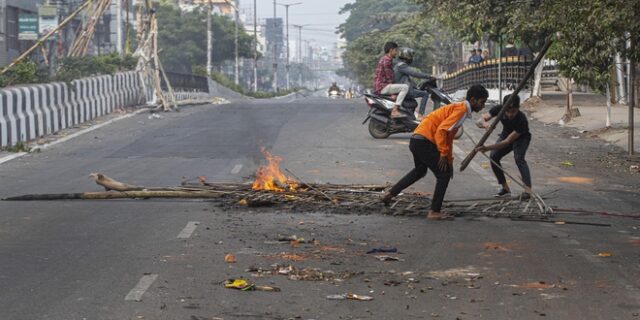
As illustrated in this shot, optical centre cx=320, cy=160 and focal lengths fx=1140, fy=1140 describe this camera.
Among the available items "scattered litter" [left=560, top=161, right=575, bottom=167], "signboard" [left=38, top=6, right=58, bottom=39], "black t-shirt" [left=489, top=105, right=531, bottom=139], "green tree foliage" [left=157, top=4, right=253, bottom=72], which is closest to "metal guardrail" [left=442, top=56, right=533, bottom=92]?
"signboard" [left=38, top=6, right=58, bottom=39]

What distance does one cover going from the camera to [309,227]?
11.2 metres

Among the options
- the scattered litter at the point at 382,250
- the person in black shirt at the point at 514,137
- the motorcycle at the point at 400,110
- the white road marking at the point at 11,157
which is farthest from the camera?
the motorcycle at the point at 400,110

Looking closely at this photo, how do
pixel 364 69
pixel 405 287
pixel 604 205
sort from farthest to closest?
pixel 364 69
pixel 604 205
pixel 405 287

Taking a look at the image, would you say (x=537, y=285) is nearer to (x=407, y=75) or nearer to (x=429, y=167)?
(x=429, y=167)

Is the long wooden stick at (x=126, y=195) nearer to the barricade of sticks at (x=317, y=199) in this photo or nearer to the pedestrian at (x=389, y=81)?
the barricade of sticks at (x=317, y=199)

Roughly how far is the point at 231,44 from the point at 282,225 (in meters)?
95.5

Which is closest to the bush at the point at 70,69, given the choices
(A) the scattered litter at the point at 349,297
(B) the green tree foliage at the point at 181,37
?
(A) the scattered litter at the point at 349,297

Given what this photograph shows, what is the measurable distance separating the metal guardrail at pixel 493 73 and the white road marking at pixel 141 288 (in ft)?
99.1

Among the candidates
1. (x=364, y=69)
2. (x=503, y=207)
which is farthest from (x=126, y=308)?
(x=364, y=69)

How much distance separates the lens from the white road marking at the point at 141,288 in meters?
7.70

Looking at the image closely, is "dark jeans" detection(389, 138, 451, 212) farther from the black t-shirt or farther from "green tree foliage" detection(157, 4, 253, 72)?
"green tree foliage" detection(157, 4, 253, 72)

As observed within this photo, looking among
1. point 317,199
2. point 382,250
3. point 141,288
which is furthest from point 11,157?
point 141,288

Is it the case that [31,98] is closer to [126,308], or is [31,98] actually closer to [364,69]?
[126,308]

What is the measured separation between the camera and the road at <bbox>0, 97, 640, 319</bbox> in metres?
7.55
